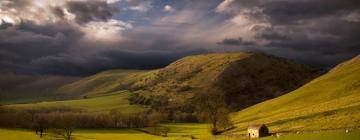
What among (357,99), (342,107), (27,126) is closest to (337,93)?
(357,99)

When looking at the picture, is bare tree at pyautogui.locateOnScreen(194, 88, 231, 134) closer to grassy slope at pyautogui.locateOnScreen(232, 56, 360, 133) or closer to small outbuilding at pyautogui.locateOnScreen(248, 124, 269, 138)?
grassy slope at pyautogui.locateOnScreen(232, 56, 360, 133)

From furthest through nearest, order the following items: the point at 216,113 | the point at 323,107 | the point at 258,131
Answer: the point at 216,113 < the point at 323,107 < the point at 258,131

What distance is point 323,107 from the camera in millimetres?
111750

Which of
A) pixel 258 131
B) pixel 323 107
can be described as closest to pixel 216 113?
pixel 323 107

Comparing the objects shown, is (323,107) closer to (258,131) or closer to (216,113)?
(216,113)

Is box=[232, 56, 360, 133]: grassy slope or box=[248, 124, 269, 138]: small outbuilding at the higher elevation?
box=[232, 56, 360, 133]: grassy slope

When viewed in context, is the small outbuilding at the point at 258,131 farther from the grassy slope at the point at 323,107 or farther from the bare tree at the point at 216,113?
the bare tree at the point at 216,113

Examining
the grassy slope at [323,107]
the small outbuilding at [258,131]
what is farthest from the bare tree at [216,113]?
the small outbuilding at [258,131]

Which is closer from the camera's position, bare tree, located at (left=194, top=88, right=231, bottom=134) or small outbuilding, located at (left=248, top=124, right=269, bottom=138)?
small outbuilding, located at (left=248, top=124, right=269, bottom=138)

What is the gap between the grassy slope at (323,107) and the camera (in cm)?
8762

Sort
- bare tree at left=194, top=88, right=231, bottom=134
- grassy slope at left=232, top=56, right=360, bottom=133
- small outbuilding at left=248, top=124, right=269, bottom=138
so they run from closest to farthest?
small outbuilding at left=248, top=124, right=269, bottom=138
grassy slope at left=232, top=56, right=360, bottom=133
bare tree at left=194, top=88, right=231, bottom=134

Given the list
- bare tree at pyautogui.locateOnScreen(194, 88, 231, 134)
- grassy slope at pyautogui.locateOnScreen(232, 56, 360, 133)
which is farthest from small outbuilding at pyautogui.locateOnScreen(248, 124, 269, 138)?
bare tree at pyautogui.locateOnScreen(194, 88, 231, 134)

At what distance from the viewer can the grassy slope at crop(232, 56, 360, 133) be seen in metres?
87.6

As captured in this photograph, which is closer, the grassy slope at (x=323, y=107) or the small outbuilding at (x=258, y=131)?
the small outbuilding at (x=258, y=131)
